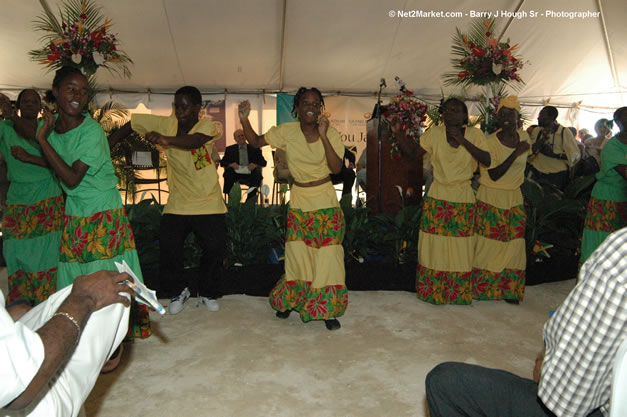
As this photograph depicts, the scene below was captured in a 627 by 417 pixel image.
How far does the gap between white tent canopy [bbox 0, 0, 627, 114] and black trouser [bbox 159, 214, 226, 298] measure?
5.26m

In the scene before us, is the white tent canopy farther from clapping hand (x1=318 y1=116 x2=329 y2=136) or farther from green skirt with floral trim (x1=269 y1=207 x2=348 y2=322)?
green skirt with floral trim (x1=269 y1=207 x2=348 y2=322)

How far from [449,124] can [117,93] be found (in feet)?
26.8

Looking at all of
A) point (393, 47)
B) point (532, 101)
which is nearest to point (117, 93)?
point (393, 47)

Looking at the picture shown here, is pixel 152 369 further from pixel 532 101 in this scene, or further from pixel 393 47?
pixel 532 101

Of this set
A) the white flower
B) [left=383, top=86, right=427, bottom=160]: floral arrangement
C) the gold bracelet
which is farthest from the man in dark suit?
the gold bracelet

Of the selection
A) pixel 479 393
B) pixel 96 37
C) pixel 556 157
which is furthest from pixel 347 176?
pixel 479 393

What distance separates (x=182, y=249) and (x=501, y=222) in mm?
2929

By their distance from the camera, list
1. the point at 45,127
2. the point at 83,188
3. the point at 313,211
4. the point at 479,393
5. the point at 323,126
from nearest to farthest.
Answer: the point at 479,393, the point at 45,127, the point at 83,188, the point at 323,126, the point at 313,211

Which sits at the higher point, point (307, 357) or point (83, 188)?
point (83, 188)

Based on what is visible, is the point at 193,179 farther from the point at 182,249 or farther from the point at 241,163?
the point at 241,163

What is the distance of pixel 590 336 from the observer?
3.88 ft

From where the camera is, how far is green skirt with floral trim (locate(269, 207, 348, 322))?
12.4 feet

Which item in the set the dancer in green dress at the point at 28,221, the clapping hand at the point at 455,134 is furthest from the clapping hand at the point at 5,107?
the clapping hand at the point at 455,134

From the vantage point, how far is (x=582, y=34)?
368 inches
